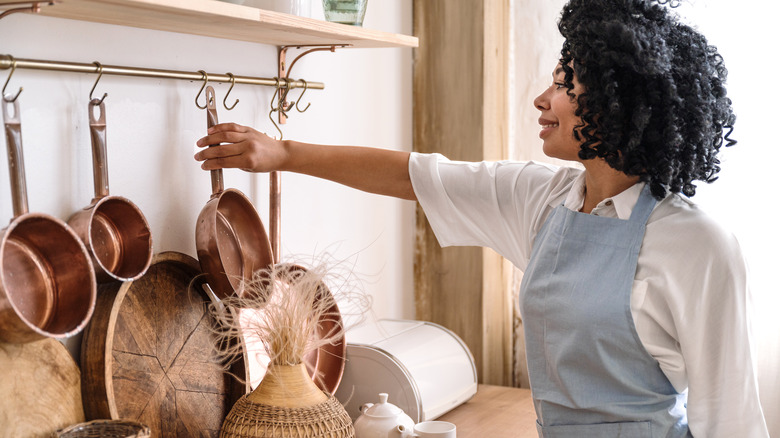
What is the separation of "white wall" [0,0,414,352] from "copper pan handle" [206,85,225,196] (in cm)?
6

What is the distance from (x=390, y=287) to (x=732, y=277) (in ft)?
3.85

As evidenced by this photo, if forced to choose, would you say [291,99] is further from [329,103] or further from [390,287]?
[390,287]

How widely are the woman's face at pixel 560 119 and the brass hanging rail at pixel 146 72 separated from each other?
0.54 meters

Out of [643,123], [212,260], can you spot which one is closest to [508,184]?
[643,123]

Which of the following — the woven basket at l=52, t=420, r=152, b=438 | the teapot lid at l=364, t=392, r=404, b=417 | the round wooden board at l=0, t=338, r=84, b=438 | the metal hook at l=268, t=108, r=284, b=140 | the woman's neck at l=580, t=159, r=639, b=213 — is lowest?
the teapot lid at l=364, t=392, r=404, b=417

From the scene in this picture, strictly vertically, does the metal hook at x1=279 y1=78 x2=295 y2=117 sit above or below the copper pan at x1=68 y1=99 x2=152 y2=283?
above

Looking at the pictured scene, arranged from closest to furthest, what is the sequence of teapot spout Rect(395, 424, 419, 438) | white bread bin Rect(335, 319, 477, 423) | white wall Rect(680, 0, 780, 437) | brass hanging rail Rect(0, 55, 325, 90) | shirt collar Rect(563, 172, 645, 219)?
brass hanging rail Rect(0, 55, 325, 90)
shirt collar Rect(563, 172, 645, 219)
teapot spout Rect(395, 424, 419, 438)
white bread bin Rect(335, 319, 477, 423)
white wall Rect(680, 0, 780, 437)

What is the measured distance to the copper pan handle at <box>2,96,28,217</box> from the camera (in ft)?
3.87

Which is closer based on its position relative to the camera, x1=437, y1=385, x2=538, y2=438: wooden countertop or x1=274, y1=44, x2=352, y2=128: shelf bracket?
x1=274, y1=44, x2=352, y2=128: shelf bracket

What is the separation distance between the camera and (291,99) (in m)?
1.88

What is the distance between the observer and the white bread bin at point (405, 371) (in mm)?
1858

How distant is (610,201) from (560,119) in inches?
6.8

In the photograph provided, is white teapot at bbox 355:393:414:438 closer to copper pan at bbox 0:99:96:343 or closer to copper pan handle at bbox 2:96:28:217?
copper pan at bbox 0:99:96:343

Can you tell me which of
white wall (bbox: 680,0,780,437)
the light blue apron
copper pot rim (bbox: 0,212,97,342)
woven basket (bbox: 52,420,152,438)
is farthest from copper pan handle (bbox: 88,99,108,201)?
white wall (bbox: 680,0,780,437)
